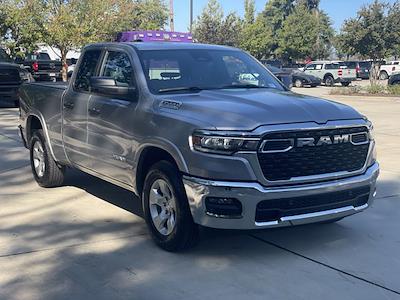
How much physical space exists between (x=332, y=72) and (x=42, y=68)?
20.1 meters

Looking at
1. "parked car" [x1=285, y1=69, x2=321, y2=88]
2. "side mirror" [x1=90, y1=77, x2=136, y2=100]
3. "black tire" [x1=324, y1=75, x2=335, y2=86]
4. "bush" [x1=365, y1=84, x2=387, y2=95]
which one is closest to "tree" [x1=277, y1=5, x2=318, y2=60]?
"black tire" [x1=324, y1=75, x2=335, y2=86]

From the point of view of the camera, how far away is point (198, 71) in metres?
5.75

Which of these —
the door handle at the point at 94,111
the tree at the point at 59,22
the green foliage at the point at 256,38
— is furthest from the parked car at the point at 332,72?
the door handle at the point at 94,111

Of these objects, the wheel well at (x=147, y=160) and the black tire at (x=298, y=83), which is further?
the black tire at (x=298, y=83)

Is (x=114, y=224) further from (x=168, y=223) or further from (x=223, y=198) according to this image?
(x=223, y=198)

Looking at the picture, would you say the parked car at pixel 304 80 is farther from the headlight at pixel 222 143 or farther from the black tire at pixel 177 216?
the headlight at pixel 222 143

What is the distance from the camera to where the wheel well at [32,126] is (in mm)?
7643

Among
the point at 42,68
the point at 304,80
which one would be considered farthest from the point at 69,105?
the point at 304,80

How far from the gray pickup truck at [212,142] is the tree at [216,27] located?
40.0m

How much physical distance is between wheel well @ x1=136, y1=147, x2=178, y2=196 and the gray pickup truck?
1cm

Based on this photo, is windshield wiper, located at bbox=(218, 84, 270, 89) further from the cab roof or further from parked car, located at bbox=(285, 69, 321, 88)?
parked car, located at bbox=(285, 69, 321, 88)

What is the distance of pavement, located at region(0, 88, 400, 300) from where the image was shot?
4176 mm

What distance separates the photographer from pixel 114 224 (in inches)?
230

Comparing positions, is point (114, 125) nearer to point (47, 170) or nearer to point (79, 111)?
point (79, 111)
